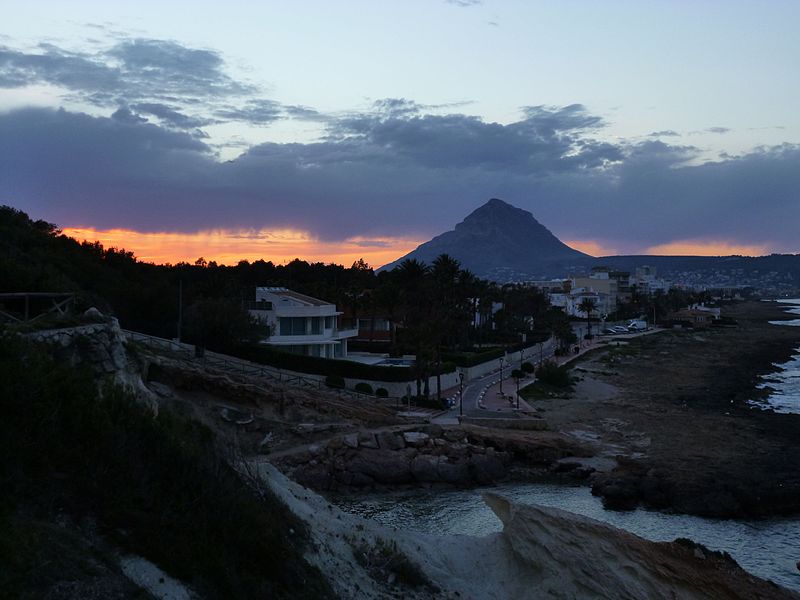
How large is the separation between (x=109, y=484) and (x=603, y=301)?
160228 mm

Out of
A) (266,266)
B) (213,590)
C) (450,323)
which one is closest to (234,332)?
(450,323)

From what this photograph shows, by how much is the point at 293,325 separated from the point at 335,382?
956 cm

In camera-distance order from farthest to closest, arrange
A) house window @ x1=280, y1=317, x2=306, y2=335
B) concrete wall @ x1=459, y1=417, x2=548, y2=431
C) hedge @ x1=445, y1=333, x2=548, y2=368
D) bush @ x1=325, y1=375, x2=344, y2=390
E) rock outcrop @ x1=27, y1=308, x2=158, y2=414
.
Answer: hedge @ x1=445, y1=333, x2=548, y2=368 < house window @ x1=280, y1=317, x2=306, y2=335 < bush @ x1=325, y1=375, x2=344, y2=390 < concrete wall @ x1=459, y1=417, x2=548, y2=431 < rock outcrop @ x1=27, y1=308, x2=158, y2=414

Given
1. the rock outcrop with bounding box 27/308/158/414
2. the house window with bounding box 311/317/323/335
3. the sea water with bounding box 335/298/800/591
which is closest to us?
the rock outcrop with bounding box 27/308/158/414

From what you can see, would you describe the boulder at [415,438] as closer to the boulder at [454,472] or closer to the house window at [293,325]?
the boulder at [454,472]

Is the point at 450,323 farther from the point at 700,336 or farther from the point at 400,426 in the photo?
the point at 700,336

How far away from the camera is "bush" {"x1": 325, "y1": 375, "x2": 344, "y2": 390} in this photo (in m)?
41.4

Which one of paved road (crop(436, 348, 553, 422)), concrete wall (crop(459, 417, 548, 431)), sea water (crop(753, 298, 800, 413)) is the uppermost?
paved road (crop(436, 348, 553, 422))

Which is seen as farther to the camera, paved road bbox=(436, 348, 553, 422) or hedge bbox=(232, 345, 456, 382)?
hedge bbox=(232, 345, 456, 382)

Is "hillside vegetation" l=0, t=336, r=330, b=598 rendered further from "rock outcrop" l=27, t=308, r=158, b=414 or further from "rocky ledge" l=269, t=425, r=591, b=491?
"rocky ledge" l=269, t=425, r=591, b=491

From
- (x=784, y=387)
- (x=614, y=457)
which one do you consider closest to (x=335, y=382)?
(x=614, y=457)

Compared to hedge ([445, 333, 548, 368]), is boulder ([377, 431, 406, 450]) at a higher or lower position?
Result: lower

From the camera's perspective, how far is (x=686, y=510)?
26.8m

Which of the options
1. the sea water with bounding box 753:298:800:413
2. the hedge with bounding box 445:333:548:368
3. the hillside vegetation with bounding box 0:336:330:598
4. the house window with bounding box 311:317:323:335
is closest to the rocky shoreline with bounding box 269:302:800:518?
the sea water with bounding box 753:298:800:413
